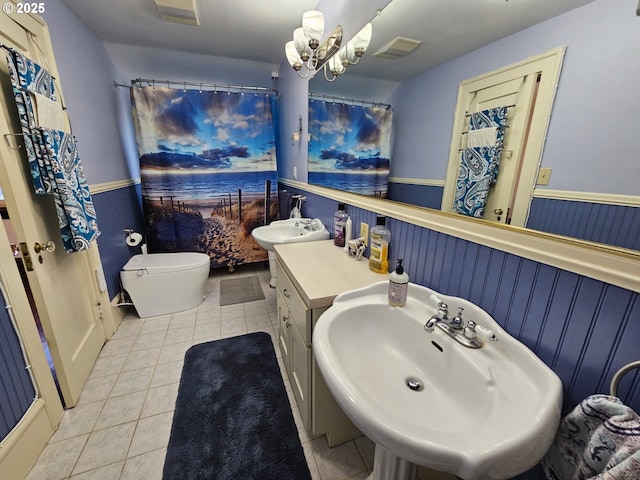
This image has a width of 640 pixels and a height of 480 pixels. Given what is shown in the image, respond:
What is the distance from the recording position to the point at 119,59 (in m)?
2.42

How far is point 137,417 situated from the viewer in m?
1.29

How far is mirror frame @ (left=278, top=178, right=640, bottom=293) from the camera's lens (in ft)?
1.58

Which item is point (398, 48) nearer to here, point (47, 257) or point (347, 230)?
point (347, 230)

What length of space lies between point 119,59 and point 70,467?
123 inches

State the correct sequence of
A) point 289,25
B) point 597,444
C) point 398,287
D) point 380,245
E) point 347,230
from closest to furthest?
1. point 597,444
2. point 398,287
3. point 380,245
4. point 347,230
5. point 289,25

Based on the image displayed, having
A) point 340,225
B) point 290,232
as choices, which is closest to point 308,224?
point 290,232

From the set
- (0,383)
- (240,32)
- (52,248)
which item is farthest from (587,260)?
(240,32)

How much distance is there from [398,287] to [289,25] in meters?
2.20

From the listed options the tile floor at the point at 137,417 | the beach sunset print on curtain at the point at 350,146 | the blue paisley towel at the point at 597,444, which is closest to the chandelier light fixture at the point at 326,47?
the beach sunset print on curtain at the point at 350,146

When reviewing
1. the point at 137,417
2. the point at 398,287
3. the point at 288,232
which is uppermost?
the point at 398,287

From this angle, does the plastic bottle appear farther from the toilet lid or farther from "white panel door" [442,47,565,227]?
the toilet lid

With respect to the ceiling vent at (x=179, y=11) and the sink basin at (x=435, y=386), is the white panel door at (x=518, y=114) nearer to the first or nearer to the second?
the sink basin at (x=435, y=386)

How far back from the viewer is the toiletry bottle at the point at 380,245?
110cm

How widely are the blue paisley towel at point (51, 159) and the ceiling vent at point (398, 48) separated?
1525mm
